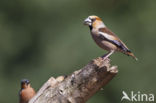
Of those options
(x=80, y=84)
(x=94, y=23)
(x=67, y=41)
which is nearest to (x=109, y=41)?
(x=94, y=23)

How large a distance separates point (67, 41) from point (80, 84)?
13380mm

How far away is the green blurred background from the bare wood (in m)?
10.4

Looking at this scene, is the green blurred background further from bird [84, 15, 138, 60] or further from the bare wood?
the bare wood

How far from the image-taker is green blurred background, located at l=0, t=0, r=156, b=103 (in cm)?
2256

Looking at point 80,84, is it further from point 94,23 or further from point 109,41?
point 94,23

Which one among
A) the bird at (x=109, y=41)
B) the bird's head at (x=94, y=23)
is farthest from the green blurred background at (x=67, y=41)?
the bird at (x=109, y=41)

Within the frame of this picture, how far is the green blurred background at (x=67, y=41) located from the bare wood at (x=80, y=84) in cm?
1043

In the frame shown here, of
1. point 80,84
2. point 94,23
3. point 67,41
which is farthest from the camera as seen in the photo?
point 67,41

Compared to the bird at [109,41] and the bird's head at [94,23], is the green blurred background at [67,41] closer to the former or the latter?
the bird's head at [94,23]

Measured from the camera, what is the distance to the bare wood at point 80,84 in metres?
9.99

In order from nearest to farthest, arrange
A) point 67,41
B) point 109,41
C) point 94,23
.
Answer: point 109,41 < point 94,23 < point 67,41

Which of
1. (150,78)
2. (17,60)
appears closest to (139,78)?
(150,78)

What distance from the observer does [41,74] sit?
77.2ft

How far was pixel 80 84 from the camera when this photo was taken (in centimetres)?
1012
